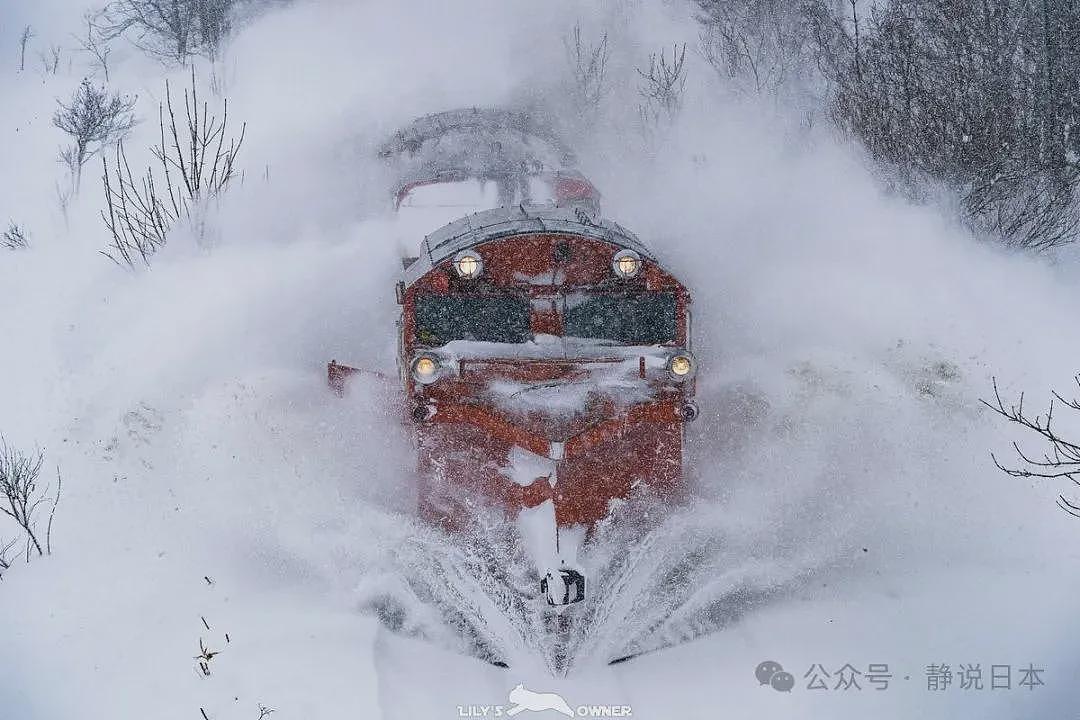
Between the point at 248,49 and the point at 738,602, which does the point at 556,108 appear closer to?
the point at 248,49

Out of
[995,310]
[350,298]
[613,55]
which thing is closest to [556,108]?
[613,55]

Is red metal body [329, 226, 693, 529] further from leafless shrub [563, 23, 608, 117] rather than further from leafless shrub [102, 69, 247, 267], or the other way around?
leafless shrub [563, 23, 608, 117]

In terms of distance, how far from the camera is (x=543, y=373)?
6.39 m

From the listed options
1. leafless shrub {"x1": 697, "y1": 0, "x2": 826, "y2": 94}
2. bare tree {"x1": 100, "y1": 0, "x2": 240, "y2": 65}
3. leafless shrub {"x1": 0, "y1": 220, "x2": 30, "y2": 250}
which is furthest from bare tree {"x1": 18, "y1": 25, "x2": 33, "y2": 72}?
leafless shrub {"x1": 697, "y1": 0, "x2": 826, "y2": 94}

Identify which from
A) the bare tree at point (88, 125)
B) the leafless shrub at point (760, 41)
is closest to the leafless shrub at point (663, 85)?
the leafless shrub at point (760, 41)

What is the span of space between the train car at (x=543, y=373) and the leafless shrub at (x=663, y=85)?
44.8 feet

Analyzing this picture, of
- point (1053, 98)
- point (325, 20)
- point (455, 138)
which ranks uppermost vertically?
point (325, 20)

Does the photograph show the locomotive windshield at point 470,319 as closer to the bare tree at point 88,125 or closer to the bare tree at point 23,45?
the bare tree at point 88,125

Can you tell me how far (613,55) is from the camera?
21.4 m

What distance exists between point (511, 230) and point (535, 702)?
10.7 ft

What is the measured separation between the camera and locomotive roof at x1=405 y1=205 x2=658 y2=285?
657cm

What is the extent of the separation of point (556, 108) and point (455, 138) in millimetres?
9467

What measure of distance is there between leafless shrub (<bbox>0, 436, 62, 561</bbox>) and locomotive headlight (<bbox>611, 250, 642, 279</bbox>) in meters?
5.07

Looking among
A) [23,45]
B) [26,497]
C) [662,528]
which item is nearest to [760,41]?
[662,528]
